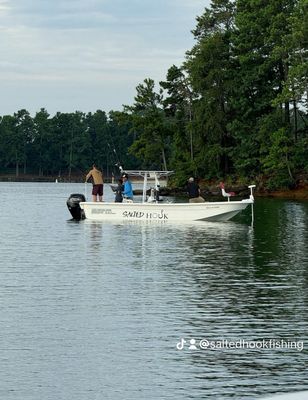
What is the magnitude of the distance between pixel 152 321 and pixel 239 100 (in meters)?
78.5

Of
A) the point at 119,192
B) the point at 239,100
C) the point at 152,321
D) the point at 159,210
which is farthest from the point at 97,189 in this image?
the point at 239,100

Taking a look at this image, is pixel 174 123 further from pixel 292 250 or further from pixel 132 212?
pixel 292 250

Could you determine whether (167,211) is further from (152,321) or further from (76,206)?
(152,321)

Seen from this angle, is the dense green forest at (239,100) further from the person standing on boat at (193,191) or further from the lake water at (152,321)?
the lake water at (152,321)

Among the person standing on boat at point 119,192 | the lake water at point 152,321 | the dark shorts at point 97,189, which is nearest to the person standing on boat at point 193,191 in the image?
the person standing on boat at point 119,192

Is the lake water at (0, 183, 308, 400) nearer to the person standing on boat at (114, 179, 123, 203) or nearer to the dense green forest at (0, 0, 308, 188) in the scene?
the person standing on boat at (114, 179, 123, 203)

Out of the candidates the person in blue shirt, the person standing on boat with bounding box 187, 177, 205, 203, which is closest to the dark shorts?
the person in blue shirt

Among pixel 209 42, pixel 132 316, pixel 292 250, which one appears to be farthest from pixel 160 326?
pixel 209 42

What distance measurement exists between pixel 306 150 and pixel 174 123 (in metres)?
28.0

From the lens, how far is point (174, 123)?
109188 millimetres

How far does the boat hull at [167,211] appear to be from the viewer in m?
42.0

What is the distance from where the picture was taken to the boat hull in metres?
42.0

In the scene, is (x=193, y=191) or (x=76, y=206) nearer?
(x=193, y=191)

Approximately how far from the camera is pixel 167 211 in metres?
42.3
